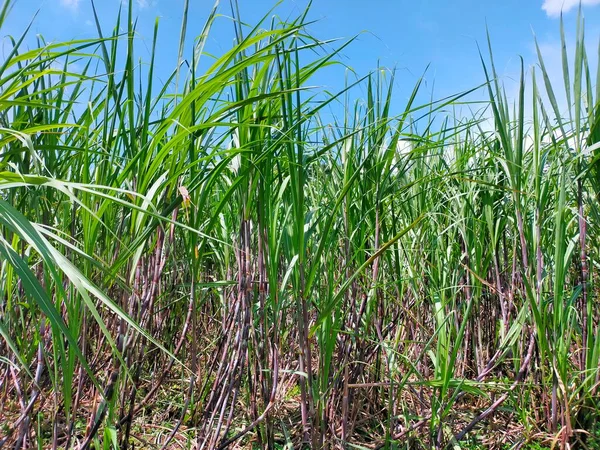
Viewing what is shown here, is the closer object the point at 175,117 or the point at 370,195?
the point at 175,117

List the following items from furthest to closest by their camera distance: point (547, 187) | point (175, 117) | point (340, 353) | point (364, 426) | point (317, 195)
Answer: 1. point (317, 195)
2. point (364, 426)
3. point (340, 353)
4. point (547, 187)
5. point (175, 117)

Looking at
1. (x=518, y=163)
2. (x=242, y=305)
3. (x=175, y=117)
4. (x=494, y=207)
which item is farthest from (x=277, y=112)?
(x=494, y=207)

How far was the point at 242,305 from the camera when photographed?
0.99 m

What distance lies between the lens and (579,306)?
166 centimetres

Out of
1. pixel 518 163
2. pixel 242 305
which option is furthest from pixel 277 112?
pixel 518 163

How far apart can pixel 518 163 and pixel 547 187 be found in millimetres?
84

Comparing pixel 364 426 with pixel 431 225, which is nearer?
pixel 364 426

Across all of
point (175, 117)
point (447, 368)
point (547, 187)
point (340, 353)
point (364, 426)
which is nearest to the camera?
point (175, 117)

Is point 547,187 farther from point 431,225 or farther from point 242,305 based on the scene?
point 242,305

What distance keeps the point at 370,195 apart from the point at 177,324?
2.90ft

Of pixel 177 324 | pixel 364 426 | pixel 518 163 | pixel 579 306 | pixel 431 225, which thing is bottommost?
pixel 364 426

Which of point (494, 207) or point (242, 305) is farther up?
point (494, 207)

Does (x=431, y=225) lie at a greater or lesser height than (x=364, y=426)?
greater

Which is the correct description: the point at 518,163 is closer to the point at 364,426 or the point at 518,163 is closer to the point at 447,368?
the point at 447,368
